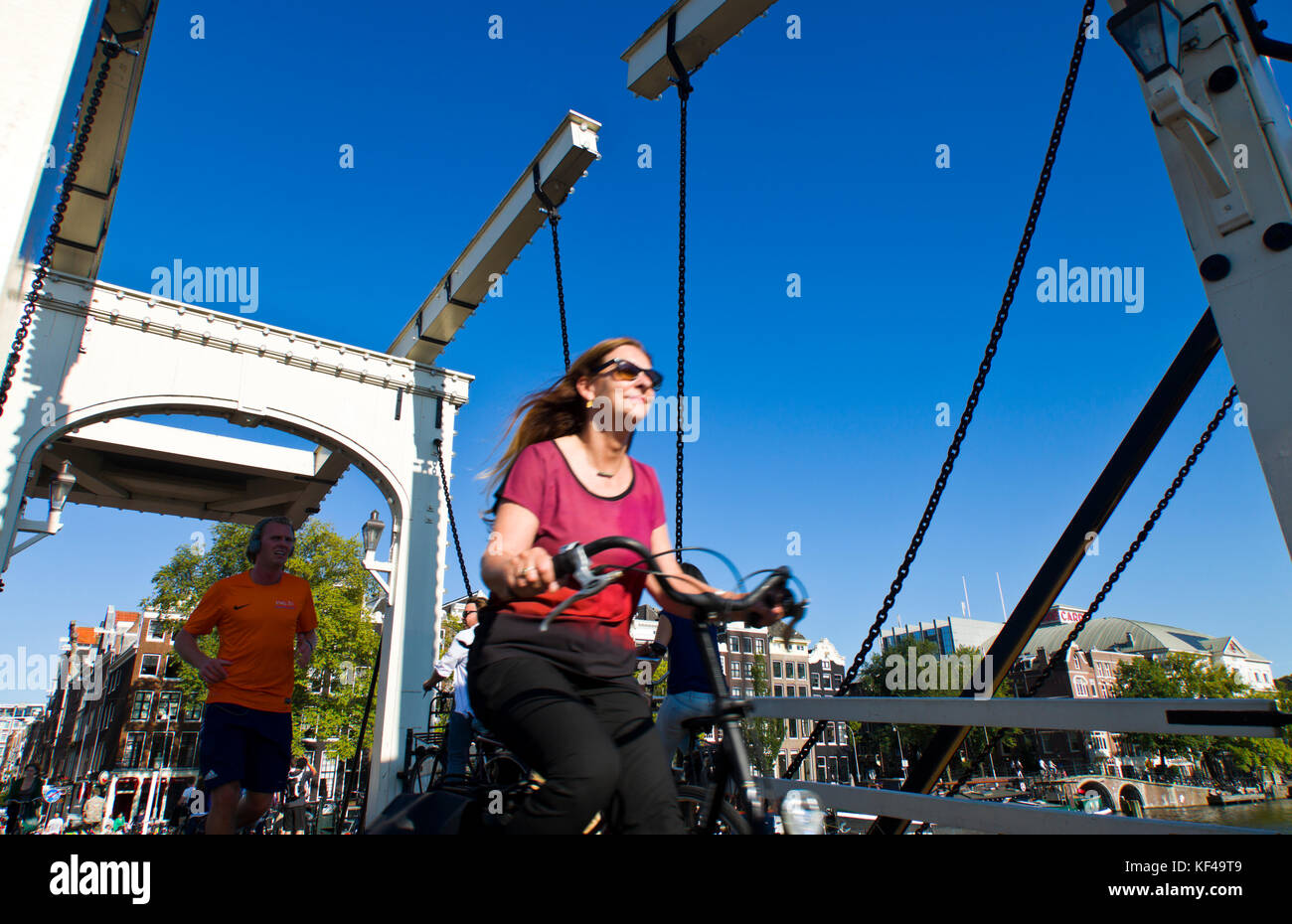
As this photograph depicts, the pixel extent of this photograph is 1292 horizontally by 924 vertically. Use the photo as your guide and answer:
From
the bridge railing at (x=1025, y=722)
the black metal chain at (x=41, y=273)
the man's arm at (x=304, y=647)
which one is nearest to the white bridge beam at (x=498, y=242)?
the black metal chain at (x=41, y=273)

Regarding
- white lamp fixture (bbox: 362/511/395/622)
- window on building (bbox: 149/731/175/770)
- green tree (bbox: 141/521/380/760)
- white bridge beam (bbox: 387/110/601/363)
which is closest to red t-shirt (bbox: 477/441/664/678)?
white bridge beam (bbox: 387/110/601/363)

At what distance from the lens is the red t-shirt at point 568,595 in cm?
151

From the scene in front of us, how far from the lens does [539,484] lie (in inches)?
65.1

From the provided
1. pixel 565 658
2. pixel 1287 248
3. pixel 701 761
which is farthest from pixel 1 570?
pixel 1287 248

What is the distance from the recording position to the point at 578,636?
1533 mm

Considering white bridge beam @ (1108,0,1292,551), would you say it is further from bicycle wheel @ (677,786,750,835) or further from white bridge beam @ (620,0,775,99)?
white bridge beam @ (620,0,775,99)

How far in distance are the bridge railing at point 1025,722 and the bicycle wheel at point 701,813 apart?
0.51 ft

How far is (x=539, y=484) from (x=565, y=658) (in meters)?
0.41

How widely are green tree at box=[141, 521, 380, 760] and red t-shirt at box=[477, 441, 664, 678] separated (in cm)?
2322

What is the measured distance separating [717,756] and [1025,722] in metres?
1.47

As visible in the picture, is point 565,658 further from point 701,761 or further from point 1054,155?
point 1054,155

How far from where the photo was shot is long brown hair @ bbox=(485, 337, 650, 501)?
1.97 metres

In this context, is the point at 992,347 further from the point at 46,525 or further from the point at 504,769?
the point at 46,525
